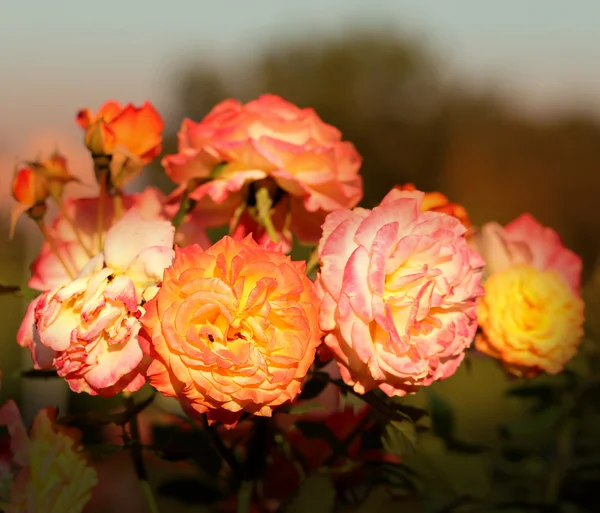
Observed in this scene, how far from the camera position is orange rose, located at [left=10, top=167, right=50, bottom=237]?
576 mm

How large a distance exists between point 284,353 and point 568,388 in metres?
0.46

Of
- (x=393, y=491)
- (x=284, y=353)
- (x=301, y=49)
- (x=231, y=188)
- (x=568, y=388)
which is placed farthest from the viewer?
(x=301, y=49)

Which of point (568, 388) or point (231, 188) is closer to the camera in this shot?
point (231, 188)

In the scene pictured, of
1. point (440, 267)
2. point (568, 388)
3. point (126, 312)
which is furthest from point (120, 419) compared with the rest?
point (568, 388)

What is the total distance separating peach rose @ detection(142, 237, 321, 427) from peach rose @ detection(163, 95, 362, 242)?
0.12m

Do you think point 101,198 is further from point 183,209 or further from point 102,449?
point 102,449

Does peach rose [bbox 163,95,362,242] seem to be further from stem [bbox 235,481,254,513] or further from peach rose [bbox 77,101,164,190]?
stem [bbox 235,481,254,513]

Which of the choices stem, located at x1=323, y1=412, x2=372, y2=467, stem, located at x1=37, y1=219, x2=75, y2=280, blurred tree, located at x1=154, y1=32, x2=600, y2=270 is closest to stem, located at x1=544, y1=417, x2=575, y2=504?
stem, located at x1=323, y1=412, x2=372, y2=467

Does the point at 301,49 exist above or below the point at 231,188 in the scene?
below

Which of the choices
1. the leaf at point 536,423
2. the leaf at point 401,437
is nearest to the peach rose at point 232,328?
the leaf at point 401,437

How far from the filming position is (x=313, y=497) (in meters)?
0.59

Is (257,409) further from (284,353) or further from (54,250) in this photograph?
(54,250)

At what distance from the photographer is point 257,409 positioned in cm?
46

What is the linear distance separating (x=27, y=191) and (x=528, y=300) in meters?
0.39
